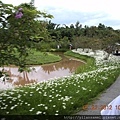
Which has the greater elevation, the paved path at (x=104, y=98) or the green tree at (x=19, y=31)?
the green tree at (x=19, y=31)

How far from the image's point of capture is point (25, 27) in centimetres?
478

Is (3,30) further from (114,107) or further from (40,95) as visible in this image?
(114,107)

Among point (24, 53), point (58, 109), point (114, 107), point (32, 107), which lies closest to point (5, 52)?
point (24, 53)

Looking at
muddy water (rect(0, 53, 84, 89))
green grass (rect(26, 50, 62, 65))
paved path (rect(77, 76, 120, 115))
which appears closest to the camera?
paved path (rect(77, 76, 120, 115))

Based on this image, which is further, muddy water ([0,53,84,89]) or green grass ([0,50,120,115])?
muddy water ([0,53,84,89])

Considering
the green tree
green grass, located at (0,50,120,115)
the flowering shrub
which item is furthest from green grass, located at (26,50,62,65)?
the flowering shrub

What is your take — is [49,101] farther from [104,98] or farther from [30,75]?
[30,75]

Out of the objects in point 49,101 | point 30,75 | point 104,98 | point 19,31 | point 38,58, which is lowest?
point 30,75

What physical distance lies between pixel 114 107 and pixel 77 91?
4.87 meters

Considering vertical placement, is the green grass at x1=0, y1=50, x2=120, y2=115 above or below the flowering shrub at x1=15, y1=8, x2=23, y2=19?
below

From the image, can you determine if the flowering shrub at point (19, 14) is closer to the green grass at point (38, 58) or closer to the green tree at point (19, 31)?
the green tree at point (19, 31)

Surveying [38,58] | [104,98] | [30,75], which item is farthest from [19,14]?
[38,58]

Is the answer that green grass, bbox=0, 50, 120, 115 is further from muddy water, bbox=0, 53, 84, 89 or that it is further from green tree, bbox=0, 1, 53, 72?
muddy water, bbox=0, 53, 84, 89

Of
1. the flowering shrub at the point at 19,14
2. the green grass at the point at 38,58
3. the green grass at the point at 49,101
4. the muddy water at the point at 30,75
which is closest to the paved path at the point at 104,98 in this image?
the green grass at the point at 49,101
